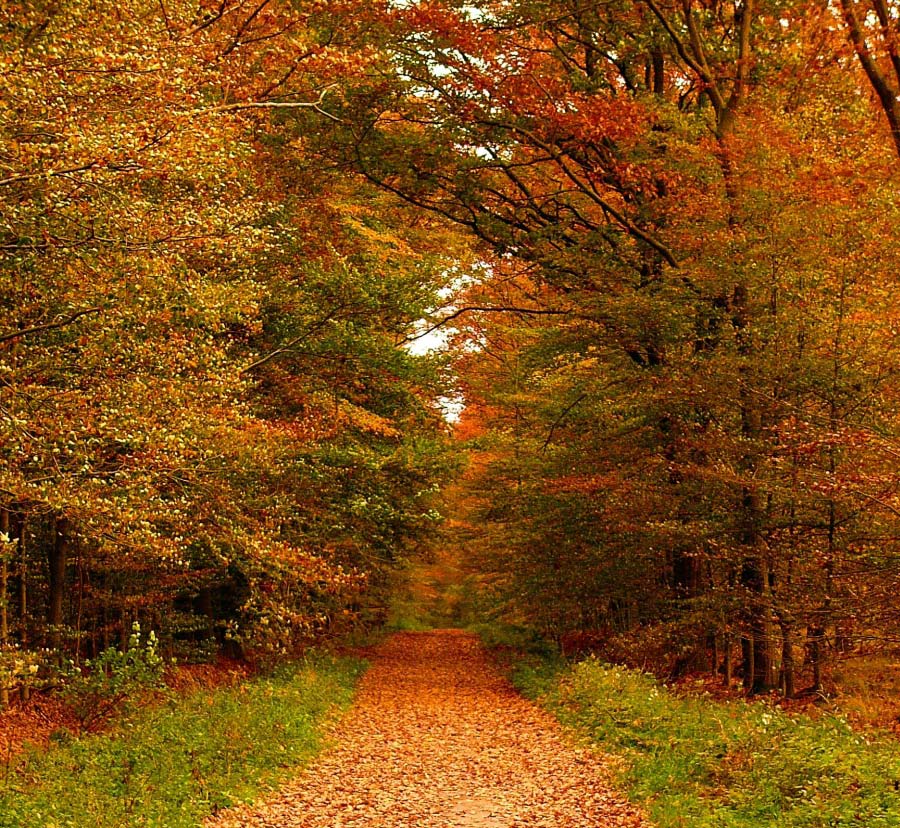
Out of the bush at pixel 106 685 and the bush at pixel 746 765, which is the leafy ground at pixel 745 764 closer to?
the bush at pixel 746 765

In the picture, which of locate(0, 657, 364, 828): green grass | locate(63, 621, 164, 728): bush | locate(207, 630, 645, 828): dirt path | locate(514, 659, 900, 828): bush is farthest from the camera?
locate(63, 621, 164, 728): bush

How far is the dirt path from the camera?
7.95m

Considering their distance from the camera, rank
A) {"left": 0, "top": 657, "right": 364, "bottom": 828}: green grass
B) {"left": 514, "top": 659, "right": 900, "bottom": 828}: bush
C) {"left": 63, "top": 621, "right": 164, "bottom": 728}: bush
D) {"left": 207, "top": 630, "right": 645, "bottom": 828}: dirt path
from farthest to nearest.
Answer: {"left": 63, "top": 621, "right": 164, "bottom": 728}: bush, {"left": 207, "top": 630, "right": 645, "bottom": 828}: dirt path, {"left": 0, "top": 657, "right": 364, "bottom": 828}: green grass, {"left": 514, "top": 659, "right": 900, "bottom": 828}: bush

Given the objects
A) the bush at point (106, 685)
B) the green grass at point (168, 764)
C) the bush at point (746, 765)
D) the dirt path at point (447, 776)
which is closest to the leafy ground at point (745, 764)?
the bush at point (746, 765)

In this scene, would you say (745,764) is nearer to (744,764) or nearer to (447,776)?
(744,764)

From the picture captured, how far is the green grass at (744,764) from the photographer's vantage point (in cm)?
647

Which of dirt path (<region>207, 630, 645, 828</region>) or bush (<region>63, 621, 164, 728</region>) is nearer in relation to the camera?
dirt path (<region>207, 630, 645, 828</region>)

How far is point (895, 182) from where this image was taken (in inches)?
401

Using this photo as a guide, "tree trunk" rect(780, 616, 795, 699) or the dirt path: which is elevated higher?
"tree trunk" rect(780, 616, 795, 699)

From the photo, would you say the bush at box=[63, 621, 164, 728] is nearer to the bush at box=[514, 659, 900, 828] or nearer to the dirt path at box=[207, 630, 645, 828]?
the dirt path at box=[207, 630, 645, 828]

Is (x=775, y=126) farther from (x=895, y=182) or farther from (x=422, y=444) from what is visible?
(x=422, y=444)

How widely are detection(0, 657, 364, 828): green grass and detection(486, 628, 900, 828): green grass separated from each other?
3.93m

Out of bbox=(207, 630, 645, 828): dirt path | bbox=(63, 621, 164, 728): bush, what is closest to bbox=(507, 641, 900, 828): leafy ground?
bbox=(207, 630, 645, 828): dirt path

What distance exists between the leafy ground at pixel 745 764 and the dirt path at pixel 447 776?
1.43 feet
